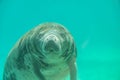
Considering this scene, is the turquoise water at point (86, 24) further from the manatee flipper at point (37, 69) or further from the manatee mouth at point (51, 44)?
the manatee mouth at point (51, 44)

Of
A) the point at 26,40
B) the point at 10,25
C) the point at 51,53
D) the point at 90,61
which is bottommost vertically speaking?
the point at 51,53

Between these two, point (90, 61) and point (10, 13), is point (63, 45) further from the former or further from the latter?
point (10, 13)

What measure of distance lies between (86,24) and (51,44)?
6498 mm

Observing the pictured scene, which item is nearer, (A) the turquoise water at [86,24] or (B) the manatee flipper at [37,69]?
(B) the manatee flipper at [37,69]

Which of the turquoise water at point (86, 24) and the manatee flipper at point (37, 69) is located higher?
the turquoise water at point (86, 24)

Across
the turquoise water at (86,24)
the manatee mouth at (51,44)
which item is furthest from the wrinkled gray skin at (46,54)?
the turquoise water at (86,24)

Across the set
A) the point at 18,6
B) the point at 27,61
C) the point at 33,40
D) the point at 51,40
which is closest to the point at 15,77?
the point at 27,61

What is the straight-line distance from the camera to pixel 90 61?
10.2 meters

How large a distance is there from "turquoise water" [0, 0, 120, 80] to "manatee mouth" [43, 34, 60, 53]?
18.0 ft

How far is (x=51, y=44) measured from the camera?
4.17 meters

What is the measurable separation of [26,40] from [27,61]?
0.32 meters

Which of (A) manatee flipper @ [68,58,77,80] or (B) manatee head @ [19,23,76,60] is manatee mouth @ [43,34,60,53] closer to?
(B) manatee head @ [19,23,76,60]

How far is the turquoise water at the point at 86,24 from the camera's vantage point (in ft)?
33.1

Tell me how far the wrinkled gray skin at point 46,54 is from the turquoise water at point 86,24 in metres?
4.76
